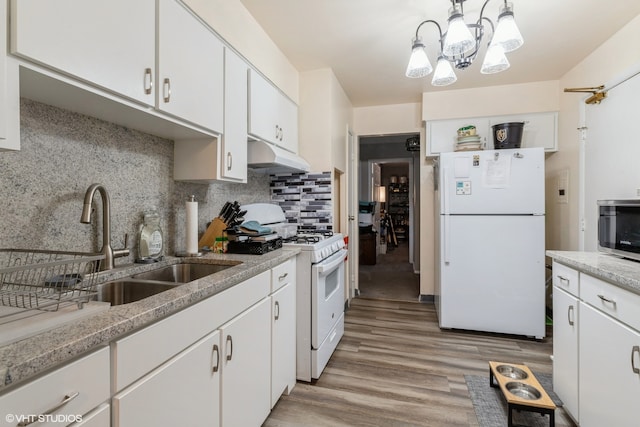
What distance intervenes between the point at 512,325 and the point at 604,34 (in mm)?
2464

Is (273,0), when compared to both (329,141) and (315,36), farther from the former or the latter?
(329,141)

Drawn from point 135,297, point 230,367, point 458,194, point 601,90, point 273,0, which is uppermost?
point 273,0

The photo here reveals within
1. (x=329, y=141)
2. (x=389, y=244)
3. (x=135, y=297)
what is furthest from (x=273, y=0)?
(x=389, y=244)

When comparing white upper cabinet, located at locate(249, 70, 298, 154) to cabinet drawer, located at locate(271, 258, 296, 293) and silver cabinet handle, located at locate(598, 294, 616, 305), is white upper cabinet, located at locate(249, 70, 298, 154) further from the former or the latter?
silver cabinet handle, located at locate(598, 294, 616, 305)

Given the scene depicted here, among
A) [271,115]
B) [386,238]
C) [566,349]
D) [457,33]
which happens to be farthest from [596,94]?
[386,238]

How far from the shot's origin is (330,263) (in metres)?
2.24

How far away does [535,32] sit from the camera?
7.70 ft

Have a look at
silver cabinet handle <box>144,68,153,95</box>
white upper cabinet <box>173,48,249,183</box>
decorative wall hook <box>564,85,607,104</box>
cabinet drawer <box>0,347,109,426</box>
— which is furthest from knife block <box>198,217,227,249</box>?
decorative wall hook <box>564,85,607,104</box>

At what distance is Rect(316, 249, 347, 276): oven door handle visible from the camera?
2.07 meters

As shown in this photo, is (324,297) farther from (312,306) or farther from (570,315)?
(570,315)

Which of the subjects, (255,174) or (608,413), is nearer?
(608,413)

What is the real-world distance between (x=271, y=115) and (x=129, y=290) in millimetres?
1569

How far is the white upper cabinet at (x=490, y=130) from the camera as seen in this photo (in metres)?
3.24
